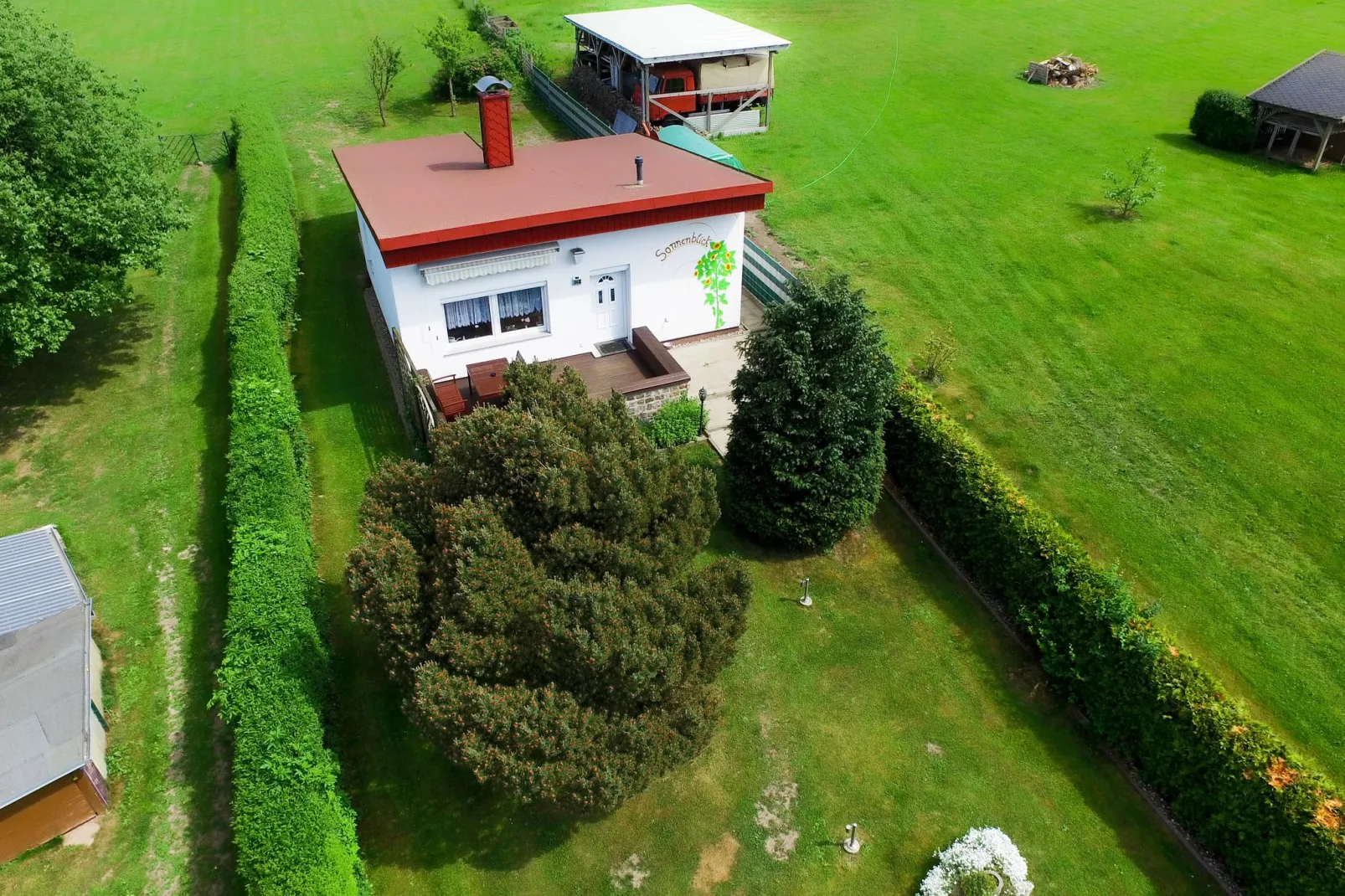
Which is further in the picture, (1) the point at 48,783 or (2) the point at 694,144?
(2) the point at 694,144

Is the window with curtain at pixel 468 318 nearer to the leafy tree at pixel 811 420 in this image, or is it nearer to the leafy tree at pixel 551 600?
the leafy tree at pixel 811 420

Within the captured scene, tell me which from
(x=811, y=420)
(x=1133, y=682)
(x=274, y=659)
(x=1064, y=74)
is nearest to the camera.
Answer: (x=274, y=659)

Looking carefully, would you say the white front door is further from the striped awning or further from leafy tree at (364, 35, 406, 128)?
leafy tree at (364, 35, 406, 128)

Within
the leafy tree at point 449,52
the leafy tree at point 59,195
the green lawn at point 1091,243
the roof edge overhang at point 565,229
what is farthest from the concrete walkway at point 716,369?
the leafy tree at point 449,52

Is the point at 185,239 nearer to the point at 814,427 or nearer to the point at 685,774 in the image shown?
the point at 814,427

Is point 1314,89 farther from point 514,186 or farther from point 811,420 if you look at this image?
point 514,186

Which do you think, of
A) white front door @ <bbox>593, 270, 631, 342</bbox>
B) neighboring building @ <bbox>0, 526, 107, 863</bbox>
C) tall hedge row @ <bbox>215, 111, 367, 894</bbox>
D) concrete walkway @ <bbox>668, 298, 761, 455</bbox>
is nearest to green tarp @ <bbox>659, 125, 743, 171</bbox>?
concrete walkway @ <bbox>668, 298, 761, 455</bbox>

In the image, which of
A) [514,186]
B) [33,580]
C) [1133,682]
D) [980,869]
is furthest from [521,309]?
[980,869]
